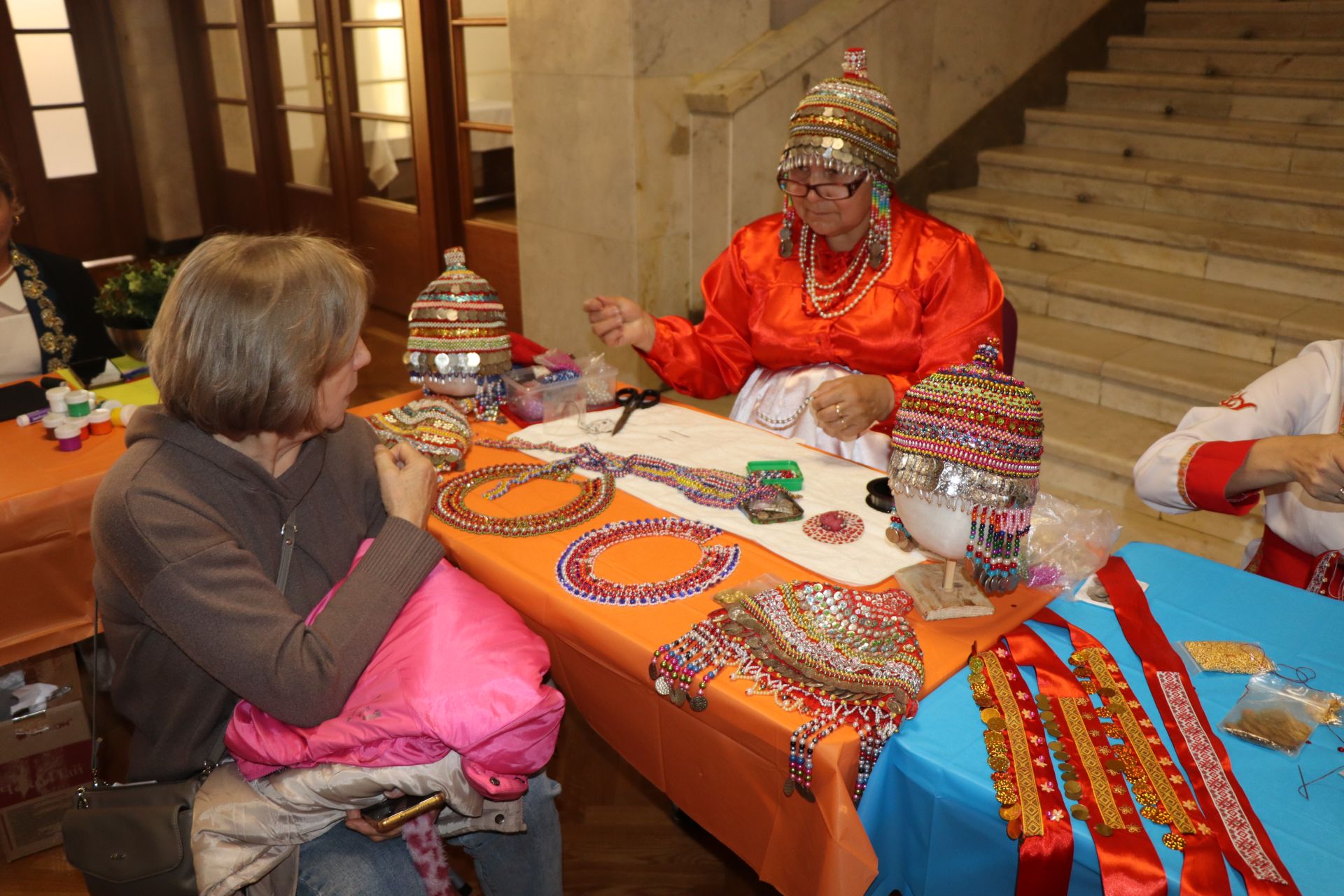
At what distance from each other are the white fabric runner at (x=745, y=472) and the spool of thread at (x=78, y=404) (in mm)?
1075

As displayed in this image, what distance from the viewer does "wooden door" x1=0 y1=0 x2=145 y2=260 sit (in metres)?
7.23

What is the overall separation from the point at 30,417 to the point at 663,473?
5.40 feet

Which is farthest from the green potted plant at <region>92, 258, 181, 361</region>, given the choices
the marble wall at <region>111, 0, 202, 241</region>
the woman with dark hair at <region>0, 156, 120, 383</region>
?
the marble wall at <region>111, 0, 202, 241</region>

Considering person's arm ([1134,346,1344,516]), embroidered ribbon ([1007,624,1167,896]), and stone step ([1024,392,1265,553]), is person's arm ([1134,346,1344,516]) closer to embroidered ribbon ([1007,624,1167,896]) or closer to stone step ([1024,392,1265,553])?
embroidered ribbon ([1007,624,1167,896])

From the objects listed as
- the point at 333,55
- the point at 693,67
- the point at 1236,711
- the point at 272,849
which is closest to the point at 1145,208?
the point at 693,67

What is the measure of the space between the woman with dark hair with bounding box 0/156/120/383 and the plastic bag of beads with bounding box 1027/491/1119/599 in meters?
2.74

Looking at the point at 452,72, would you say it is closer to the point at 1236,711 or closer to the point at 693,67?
the point at 693,67

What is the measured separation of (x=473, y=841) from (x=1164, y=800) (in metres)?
1.09

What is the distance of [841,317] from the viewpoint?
2.48 m

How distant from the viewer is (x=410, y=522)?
1635 millimetres

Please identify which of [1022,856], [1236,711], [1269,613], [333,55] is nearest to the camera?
[1022,856]

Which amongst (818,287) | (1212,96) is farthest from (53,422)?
(1212,96)

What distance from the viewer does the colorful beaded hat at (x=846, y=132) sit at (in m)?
2.24

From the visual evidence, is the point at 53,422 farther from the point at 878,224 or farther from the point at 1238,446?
the point at 1238,446
